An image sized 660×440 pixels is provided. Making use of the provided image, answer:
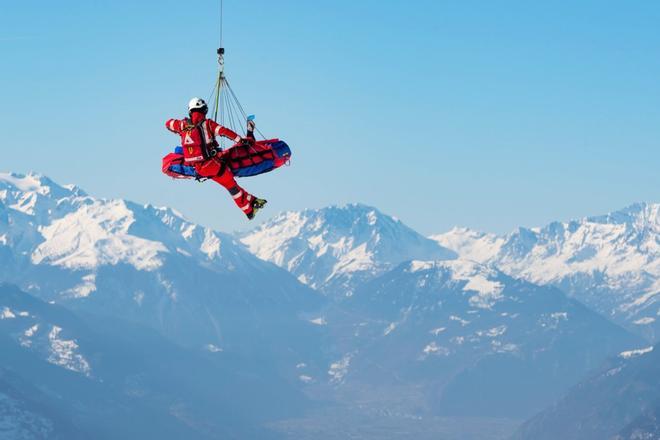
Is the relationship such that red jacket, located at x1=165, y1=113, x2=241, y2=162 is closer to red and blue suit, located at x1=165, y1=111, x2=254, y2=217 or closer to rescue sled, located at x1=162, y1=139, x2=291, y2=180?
red and blue suit, located at x1=165, y1=111, x2=254, y2=217

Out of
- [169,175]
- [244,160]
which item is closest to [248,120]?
[244,160]

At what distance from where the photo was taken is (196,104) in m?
45.0

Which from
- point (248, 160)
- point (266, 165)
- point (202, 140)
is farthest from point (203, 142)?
point (266, 165)

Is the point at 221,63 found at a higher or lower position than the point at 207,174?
higher

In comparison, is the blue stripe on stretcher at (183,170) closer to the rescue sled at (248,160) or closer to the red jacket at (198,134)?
the rescue sled at (248,160)

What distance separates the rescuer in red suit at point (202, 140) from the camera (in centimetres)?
4506

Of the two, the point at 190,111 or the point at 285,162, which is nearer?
the point at 190,111

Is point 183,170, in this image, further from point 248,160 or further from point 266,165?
point 266,165

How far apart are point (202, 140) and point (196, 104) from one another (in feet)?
5.30

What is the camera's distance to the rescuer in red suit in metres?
45.1

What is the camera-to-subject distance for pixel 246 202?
47625 millimetres

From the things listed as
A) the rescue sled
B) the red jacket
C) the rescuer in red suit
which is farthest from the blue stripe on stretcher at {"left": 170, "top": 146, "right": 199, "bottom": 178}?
the red jacket

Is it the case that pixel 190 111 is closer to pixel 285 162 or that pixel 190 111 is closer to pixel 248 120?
pixel 248 120

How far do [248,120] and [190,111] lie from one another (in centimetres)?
278
